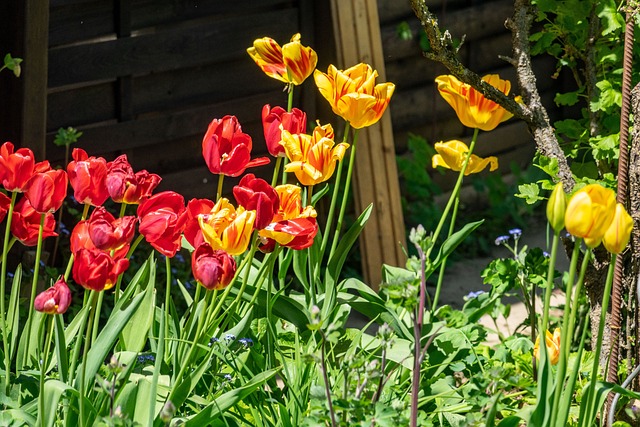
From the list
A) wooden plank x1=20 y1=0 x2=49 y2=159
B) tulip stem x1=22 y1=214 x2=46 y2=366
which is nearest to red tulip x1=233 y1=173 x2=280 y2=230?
tulip stem x1=22 y1=214 x2=46 y2=366

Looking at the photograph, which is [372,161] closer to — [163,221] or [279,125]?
[279,125]

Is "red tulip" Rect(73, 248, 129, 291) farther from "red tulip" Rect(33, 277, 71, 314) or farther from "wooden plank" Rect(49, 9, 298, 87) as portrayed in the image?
"wooden plank" Rect(49, 9, 298, 87)

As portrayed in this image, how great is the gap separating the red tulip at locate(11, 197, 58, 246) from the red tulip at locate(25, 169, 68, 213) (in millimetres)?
126

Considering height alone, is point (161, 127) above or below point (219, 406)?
above

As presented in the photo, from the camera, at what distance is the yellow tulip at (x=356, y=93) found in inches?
81.0

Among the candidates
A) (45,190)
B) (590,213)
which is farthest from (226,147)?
(590,213)

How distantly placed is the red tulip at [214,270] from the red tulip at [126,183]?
10.1 inches

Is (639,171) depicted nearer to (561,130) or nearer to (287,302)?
(561,130)

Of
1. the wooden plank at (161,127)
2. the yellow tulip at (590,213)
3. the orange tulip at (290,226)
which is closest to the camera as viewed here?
the yellow tulip at (590,213)

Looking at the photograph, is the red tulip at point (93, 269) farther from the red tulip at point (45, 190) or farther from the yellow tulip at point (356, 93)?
the yellow tulip at point (356, 93)

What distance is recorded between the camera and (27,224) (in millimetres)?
1910

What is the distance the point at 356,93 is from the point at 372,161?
198cm

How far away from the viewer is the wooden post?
395 centimetres

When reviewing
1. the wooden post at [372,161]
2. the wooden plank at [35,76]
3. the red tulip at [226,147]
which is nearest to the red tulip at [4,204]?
the red tulip at [226,147]
